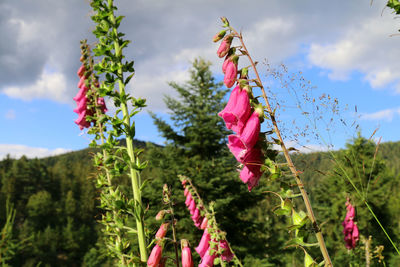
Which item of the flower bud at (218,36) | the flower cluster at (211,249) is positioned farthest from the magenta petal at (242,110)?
the flower cluster at (211,249)

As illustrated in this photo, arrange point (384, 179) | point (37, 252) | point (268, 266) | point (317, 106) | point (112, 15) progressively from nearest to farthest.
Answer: point (317, 106), point (112, 15), point (268, 266), point (384, 179), point (37, 252)

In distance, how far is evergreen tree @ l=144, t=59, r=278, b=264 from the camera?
9.54m

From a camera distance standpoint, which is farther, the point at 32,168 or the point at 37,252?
the point at 32,168

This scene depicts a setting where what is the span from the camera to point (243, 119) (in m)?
1.10

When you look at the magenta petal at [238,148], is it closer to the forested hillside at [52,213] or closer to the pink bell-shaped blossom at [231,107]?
the pink bell-shaped blossom at [231,107]

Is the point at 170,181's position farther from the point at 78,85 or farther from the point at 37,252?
the point at 37,252

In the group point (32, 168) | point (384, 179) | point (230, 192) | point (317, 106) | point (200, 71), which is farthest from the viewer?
point (32, 168)

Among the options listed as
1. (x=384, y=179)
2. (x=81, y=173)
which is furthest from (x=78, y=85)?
(x=81, y=173)

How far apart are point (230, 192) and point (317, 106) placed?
30.9 feet

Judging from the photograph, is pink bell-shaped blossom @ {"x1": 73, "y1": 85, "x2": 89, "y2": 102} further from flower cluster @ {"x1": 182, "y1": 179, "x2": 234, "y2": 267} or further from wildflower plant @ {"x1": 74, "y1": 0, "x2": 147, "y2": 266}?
flower cluster @ {"x1": 182, "y1": 179, "x2": 234, "y2": 267}

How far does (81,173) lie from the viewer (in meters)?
66.9

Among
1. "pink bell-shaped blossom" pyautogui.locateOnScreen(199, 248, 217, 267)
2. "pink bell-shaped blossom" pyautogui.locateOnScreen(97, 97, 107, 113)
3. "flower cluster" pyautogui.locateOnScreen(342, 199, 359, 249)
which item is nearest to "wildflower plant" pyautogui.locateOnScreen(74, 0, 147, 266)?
"pink bell-shaped blossom" pyautogui.locateOnScreen(199, 248, 217, 267)

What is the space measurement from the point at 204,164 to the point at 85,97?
707cm

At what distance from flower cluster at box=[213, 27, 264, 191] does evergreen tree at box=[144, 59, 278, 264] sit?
7.95 meters
